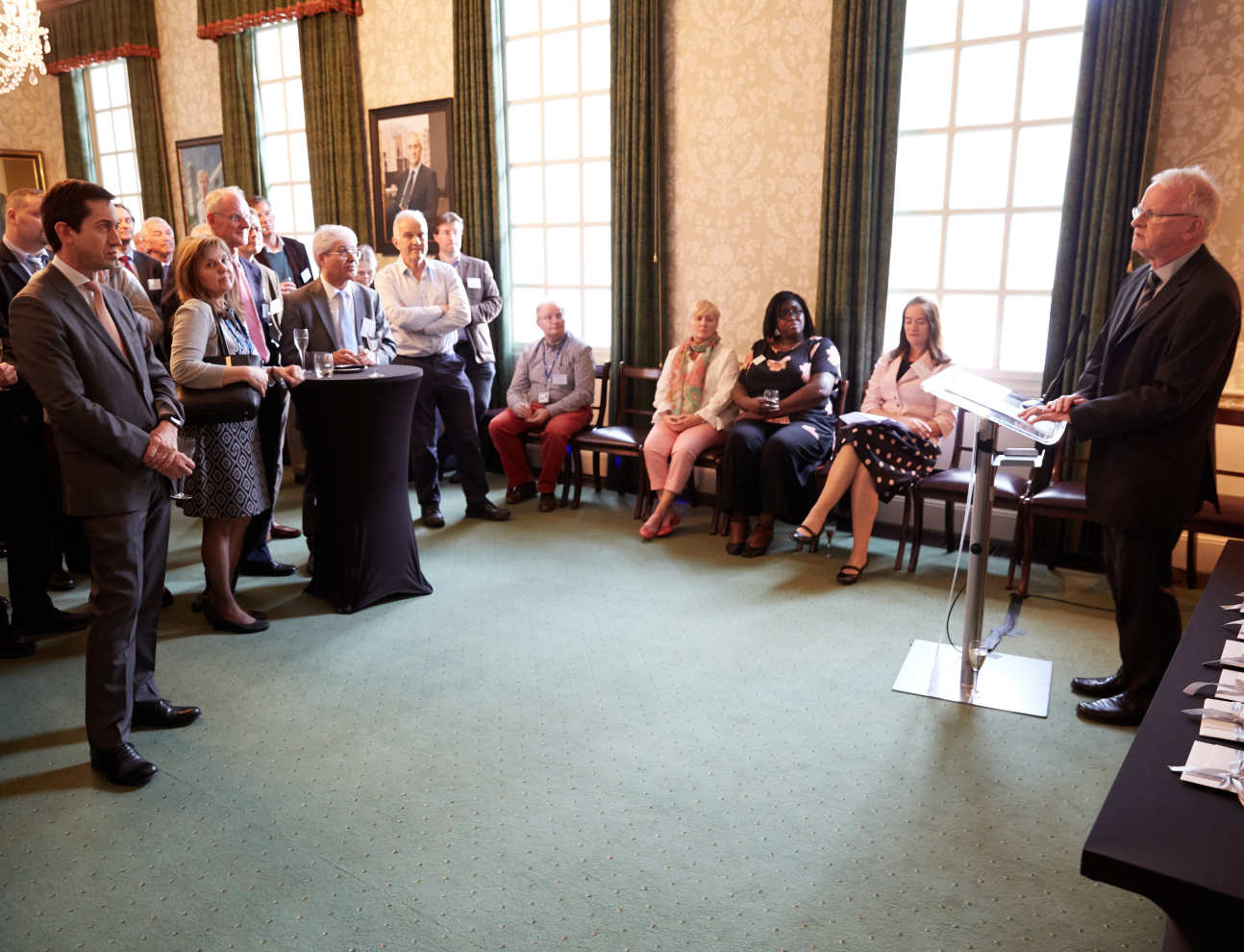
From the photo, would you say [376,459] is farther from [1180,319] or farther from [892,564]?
[1180,319]

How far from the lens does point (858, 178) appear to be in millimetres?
4848

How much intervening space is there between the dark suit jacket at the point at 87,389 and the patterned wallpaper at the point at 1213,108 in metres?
4.42

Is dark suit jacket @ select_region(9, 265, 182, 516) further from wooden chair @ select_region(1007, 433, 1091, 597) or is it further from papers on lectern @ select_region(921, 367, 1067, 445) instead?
wooden chair @ select_region(1007, 433, 1091, 597)

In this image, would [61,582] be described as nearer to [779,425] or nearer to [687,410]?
[687,410]

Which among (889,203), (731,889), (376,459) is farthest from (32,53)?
(731,889)

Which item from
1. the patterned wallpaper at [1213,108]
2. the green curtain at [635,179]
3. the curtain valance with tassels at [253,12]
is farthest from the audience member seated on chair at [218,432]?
the curtain valance with tassels at [253,12]

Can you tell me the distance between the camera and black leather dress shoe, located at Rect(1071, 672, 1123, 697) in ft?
10.0

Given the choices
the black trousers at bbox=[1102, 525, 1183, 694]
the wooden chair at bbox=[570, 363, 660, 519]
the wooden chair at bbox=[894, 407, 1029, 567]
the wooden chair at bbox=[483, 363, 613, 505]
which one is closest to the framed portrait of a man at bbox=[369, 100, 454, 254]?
the wooden chair at bbox=[483, 363, 613, 505]

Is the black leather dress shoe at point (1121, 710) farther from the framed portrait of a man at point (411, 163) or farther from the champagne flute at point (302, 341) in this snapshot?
Answer: the framed portrait of a man at point (411, 163)

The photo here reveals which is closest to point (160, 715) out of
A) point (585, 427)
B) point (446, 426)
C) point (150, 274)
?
point (446, 426)

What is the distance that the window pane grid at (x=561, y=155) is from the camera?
6059 mm

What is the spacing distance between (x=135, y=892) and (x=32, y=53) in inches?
240

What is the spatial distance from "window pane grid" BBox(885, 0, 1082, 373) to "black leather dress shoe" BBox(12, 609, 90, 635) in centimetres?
440

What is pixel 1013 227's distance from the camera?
15.5ft
